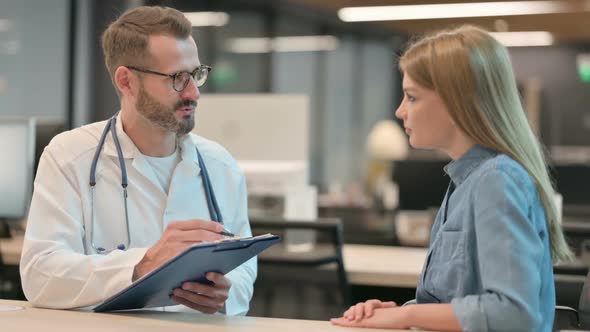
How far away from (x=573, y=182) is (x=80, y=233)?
603 centimetres

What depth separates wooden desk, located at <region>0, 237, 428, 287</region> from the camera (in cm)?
341

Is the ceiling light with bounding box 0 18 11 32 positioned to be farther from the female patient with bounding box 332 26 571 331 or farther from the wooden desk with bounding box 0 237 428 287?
the female patient with bounding box 332 26 571 331

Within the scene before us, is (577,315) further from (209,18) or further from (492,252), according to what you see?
(209,18)

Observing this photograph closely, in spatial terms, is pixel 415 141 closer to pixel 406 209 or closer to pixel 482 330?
pixel 482 330

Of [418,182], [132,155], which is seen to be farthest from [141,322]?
[418,182]

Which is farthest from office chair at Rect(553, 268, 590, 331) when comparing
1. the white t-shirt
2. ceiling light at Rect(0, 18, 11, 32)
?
ceiling light at Rect(0, 18, 11, 32)

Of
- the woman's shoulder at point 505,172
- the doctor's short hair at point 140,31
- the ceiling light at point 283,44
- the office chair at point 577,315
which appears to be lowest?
the office chair at point 577,315

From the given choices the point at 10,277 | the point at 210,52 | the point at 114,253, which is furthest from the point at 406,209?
the point at 114,253

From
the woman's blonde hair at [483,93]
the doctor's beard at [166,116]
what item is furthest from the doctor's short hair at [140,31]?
the woman's blonde hair at [483,93]

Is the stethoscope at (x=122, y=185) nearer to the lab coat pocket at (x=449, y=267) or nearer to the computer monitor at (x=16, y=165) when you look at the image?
the lab coat pocket at (x=449, y=267)

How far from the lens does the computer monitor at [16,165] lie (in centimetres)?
429

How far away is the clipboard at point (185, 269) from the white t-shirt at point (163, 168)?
Result: 0.40m

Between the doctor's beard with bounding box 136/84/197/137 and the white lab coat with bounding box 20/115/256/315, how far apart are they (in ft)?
A: 0.25

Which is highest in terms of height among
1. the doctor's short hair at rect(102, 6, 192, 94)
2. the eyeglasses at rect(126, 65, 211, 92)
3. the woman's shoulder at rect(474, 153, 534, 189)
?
the doctor's short hair at rect(102, 6, 192, 94)
